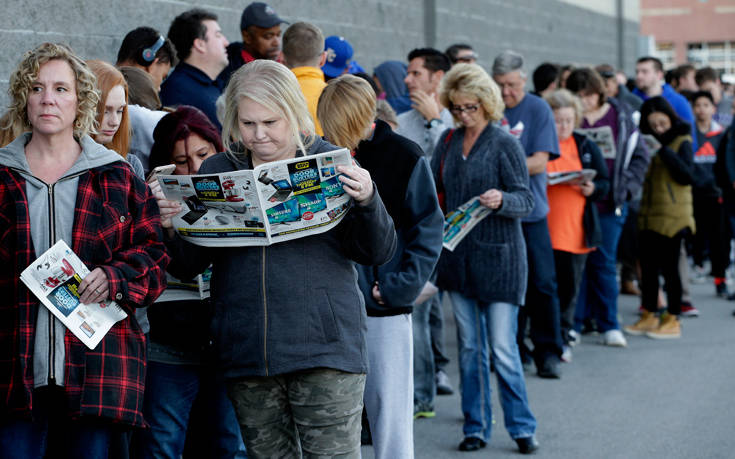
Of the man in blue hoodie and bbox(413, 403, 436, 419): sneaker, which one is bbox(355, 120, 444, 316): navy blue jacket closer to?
bbox(413, 403, 436, 419): sneaker

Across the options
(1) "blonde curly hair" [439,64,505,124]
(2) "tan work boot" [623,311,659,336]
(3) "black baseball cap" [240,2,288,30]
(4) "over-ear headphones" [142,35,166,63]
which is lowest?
(2) "tan work boot" [623,311,659,336]

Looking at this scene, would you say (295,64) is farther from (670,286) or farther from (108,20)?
(670,286)

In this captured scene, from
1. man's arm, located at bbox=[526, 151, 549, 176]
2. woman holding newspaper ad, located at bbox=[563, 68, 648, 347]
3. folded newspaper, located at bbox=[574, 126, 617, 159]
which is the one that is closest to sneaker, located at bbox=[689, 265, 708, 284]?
woman holding newspaper ad, located at bbox=[563, 68, 648, 347]

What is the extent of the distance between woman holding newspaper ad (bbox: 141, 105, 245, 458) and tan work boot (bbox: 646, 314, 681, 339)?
517cm

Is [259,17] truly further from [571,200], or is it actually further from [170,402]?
[170,402]

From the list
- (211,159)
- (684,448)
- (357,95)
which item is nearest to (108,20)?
(357,95)

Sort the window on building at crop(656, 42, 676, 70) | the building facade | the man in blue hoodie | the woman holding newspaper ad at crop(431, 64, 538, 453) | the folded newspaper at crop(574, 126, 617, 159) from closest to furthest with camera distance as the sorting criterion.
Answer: the woman holding newspaper ad at crop(431, 64, 538, 453), the folded newspaper at crop(574, 126, 617, 159), the man in blue hoodie, the building facade, the window on building at crop(656, 42, 676, 70)

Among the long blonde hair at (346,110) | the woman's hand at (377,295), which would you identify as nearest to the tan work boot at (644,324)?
the woman's hand at (377,295)

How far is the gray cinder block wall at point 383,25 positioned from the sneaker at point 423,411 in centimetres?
290

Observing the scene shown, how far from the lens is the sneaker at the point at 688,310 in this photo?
8.90 meters

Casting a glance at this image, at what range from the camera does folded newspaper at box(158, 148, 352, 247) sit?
9.50 ft

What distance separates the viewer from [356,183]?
291 centimetres

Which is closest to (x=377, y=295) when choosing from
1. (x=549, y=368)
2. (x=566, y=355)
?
(x=549, y=368)

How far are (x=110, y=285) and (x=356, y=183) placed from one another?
0.82 meters
